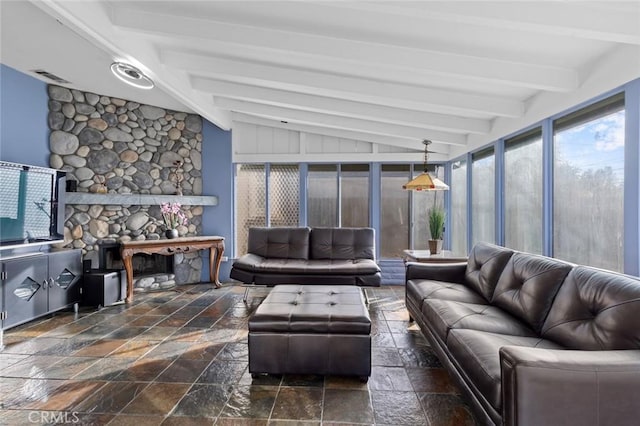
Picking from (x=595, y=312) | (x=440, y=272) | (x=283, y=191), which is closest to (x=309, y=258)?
(x=283, y=191)

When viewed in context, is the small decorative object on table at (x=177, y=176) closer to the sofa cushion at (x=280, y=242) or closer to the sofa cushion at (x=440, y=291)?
the sofa cushion at (x=280, y=242)

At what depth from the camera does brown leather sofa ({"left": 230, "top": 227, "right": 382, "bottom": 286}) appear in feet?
14.3

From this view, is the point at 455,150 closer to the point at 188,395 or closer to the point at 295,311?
the point at 295,311

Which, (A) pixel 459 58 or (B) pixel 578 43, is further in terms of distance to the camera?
(A) pixel 459 58

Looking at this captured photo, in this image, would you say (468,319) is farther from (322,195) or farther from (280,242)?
(322,195)

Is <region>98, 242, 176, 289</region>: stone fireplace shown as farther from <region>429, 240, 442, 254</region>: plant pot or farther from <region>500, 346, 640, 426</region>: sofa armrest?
<region>500, 346, 640, 426</region>: sofa armrest

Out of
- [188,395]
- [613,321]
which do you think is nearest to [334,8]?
[613,321]

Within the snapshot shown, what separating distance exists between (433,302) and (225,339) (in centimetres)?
→ 191

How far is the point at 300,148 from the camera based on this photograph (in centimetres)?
589

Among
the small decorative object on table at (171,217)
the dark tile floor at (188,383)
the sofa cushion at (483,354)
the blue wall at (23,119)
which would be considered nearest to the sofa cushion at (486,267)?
the dark tile floor at (188,383)

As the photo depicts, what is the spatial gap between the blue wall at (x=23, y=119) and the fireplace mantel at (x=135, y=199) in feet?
1.71

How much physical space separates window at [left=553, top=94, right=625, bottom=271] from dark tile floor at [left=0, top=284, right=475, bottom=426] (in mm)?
1457

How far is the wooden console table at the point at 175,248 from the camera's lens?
4535mm

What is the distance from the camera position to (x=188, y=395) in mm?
2291
